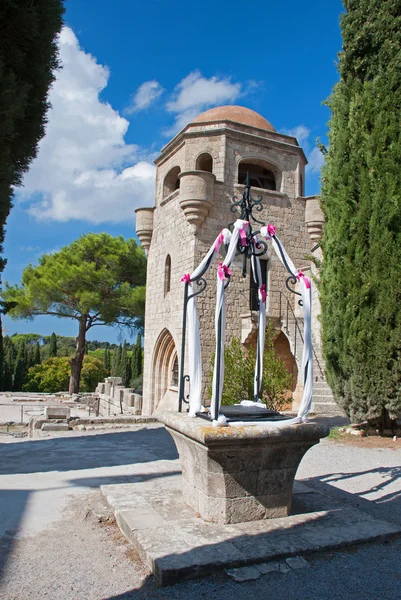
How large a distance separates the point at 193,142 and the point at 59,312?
560 inches

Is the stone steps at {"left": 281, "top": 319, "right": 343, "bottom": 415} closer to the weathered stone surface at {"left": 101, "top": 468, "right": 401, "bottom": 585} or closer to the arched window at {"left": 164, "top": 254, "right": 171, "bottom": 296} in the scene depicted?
Result: the arched window at {"left": 164, "top": 254, "right": 171, "bottom": 296}

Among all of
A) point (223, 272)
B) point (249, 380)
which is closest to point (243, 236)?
point (223, 272)

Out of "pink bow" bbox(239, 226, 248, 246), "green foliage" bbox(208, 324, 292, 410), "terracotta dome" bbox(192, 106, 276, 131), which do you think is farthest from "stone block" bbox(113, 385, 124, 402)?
"pink bow" bbox(239, 226, 248, 246)

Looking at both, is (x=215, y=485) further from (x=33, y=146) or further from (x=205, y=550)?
(x=33, y=146)

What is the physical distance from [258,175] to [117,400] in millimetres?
10789

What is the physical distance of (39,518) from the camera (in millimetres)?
4062

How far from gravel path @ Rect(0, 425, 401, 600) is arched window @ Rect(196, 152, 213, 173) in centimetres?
1068

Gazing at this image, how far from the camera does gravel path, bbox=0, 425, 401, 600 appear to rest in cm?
280

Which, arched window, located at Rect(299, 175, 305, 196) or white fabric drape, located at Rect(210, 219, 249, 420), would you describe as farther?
arched window, located at Rect(299, 175, 305, 196)

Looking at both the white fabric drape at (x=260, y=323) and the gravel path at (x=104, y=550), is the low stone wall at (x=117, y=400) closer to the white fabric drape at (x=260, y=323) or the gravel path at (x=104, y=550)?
the gravel path at (x=104, y=550)

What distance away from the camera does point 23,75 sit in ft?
19.2

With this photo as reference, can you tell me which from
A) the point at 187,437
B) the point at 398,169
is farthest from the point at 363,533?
the point at 398,169

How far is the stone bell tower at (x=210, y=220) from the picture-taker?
1387 centimetres

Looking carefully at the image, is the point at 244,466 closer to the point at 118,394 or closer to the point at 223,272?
the point at 223,272
